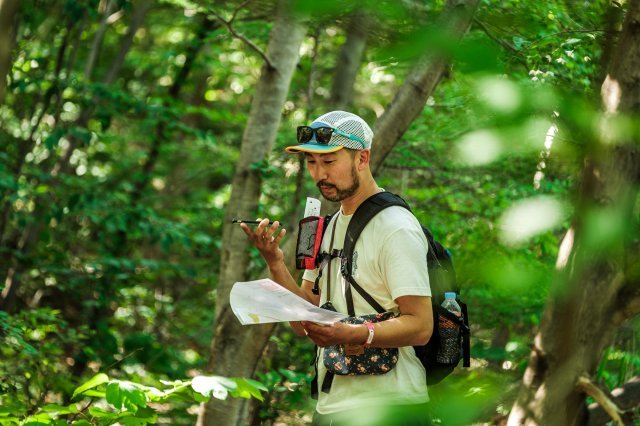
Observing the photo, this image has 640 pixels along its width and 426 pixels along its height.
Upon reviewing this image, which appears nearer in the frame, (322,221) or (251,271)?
(322,221)

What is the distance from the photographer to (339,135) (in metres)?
2.76

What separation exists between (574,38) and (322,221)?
1.13 m

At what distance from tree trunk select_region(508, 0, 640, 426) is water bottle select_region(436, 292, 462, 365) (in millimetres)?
608

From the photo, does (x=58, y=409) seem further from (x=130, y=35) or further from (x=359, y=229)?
(x=130, y=35)

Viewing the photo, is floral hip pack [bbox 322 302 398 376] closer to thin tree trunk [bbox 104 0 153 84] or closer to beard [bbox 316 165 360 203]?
beard [bbox 316 165 360 203]

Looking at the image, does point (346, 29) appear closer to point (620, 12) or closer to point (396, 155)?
point (620, 12)

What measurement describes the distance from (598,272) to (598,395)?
0.37 meters

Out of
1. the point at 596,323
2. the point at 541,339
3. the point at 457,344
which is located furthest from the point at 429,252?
the point at 596,323

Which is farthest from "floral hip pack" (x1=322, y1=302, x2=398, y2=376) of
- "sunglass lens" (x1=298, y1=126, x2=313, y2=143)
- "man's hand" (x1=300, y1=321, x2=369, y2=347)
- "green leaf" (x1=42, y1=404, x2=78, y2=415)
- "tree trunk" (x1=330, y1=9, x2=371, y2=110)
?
"tree trunk" (x1=330, y1=9, x2=371, y2=110)

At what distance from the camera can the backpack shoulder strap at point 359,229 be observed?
264 cm

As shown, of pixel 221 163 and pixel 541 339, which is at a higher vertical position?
pixel 541 339

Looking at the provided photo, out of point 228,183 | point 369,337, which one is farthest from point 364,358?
point 228,183

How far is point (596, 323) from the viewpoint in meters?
1.76

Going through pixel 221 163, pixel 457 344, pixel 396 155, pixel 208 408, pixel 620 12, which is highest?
pixel 620 12
